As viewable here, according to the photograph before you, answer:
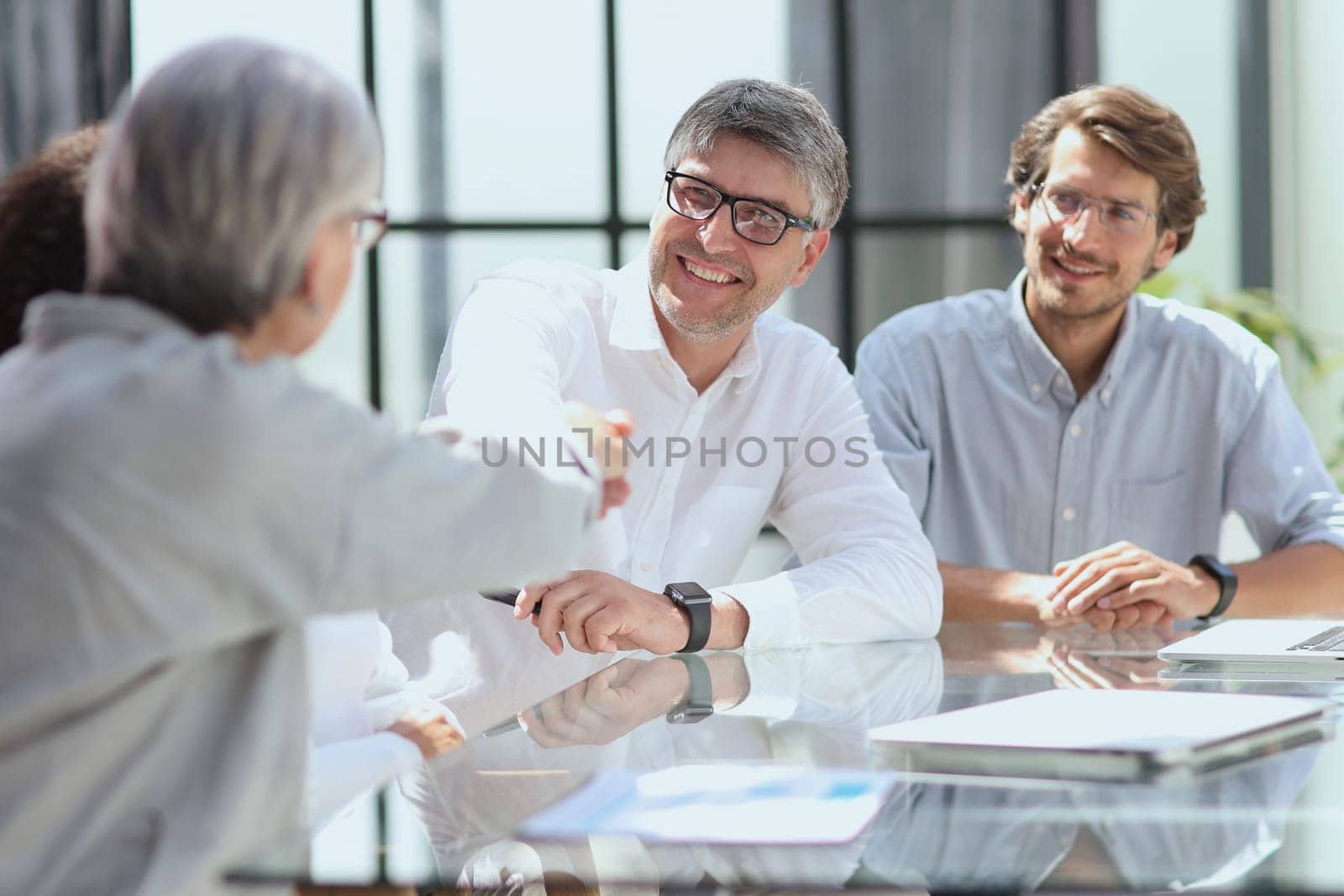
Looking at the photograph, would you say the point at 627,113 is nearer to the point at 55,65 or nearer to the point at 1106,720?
the point at 55,65

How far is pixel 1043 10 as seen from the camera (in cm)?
420

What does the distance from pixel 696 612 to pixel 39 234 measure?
90 centimetres

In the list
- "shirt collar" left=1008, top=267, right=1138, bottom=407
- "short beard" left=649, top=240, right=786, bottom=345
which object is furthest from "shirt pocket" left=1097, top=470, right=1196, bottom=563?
"short beard" left=649, top=240, right=786, bottom=345

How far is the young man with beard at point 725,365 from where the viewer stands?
200 cm

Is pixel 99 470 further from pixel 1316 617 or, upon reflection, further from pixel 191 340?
pixel 1316 617

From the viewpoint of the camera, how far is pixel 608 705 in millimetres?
1362

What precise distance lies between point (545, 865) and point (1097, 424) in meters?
1.92

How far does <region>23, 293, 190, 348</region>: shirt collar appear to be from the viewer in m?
0.84

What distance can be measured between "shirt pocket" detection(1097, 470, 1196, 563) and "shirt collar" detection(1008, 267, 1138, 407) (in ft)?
0.56

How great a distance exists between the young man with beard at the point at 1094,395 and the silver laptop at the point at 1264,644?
0.65m

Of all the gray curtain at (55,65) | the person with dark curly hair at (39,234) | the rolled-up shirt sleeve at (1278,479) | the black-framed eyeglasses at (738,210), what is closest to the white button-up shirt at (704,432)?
the black-framed eyeglasses at (738,210)

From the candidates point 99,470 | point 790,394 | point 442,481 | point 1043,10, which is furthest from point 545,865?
point 1043,10

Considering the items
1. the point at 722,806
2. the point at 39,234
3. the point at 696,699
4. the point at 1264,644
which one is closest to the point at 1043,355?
the point at 1264,644

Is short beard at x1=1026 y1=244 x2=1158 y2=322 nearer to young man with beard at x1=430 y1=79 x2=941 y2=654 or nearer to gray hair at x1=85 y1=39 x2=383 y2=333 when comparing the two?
young man with beard at x1=430 y1=79 x2=941 y2=654
